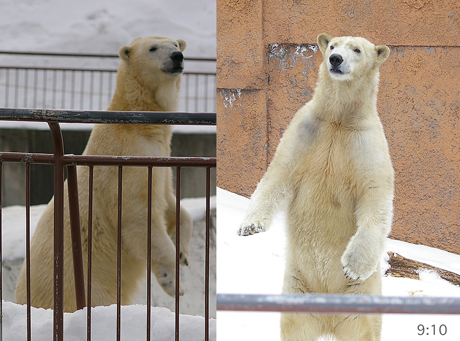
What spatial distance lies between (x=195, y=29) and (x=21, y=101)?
4.32 meters

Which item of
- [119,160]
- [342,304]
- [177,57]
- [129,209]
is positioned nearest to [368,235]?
[342,304]

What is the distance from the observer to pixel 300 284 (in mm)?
1219

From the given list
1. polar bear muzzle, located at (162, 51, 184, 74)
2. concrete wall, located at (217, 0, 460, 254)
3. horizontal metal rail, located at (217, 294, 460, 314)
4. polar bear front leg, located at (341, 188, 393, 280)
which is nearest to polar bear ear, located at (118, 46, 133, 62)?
polar bear muzzle, located at (162, 51, 184, 74)

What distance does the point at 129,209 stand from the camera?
2486 mm

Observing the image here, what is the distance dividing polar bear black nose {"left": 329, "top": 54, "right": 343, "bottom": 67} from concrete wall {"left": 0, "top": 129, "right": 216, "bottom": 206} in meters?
6.20

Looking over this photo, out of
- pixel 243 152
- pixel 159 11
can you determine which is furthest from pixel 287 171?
pixel 159 11

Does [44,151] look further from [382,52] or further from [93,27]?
[382,52]

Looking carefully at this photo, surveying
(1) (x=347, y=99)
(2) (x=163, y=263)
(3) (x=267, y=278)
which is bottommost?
(2) (x=163, y=263)

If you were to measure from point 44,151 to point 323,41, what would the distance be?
7.13 m

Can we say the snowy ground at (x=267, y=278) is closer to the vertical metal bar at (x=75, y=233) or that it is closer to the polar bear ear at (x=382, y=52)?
the polar bear ear at (x=382, y=52)

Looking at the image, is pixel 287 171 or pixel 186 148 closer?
pixel 287 171

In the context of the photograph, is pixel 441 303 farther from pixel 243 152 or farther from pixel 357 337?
pixel 243 152

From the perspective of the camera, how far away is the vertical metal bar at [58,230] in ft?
5.65

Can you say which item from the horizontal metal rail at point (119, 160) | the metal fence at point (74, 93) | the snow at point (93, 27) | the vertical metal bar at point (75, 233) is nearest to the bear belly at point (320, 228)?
the horizontal metal rail at point (119, 160)
